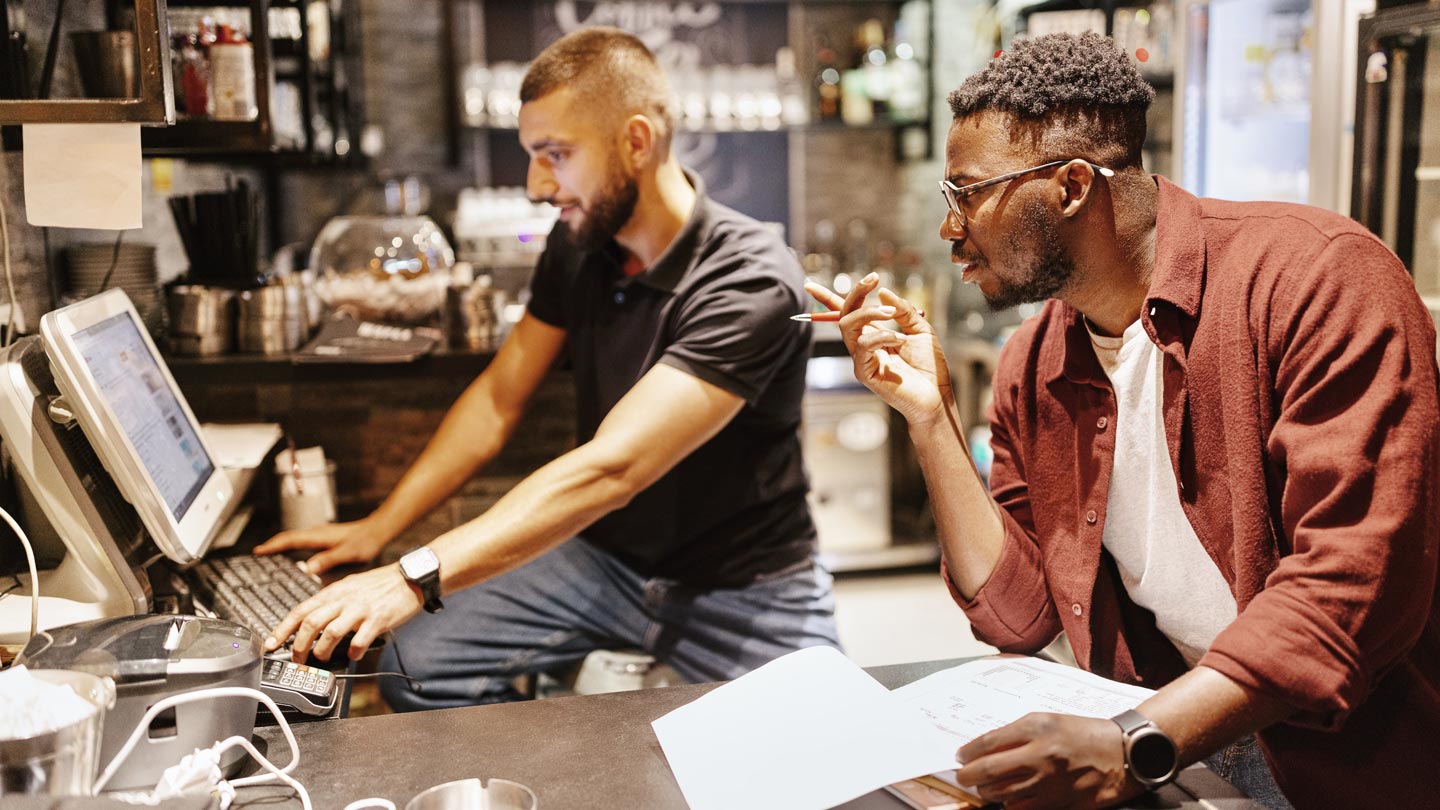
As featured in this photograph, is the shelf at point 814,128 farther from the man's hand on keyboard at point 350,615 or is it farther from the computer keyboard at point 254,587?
the man's hand on keyboard at point 350,615

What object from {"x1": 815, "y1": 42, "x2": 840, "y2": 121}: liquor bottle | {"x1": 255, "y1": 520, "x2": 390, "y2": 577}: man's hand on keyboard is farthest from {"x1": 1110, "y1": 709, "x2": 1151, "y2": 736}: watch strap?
{"x1": 815, "y1": 42, "x2": 840, "y2": 121}: liquor bottle

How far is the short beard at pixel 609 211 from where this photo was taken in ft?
7.36

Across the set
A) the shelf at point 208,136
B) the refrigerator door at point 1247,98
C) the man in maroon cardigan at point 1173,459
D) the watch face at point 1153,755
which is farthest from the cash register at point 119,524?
the refrigerator door at point 1247,98

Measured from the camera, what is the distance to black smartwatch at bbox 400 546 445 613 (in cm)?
163

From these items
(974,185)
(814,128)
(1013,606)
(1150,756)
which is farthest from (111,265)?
(814,128)

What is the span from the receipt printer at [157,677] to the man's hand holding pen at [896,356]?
828 mm

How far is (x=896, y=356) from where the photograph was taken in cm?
166

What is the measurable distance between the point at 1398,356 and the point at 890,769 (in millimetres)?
665

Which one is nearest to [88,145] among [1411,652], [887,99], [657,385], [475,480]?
[657,385]

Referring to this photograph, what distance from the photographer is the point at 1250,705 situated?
1143mm

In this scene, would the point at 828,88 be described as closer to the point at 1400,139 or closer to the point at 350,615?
the point at 1400,139

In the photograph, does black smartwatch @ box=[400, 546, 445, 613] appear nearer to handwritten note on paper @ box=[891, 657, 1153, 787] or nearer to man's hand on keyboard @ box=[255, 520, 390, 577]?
man's hand on keyboard @ box=[255, 520, 390, 577]

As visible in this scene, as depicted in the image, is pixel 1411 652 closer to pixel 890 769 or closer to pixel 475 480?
pixel 890 769

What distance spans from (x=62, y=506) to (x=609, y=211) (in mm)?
1086
